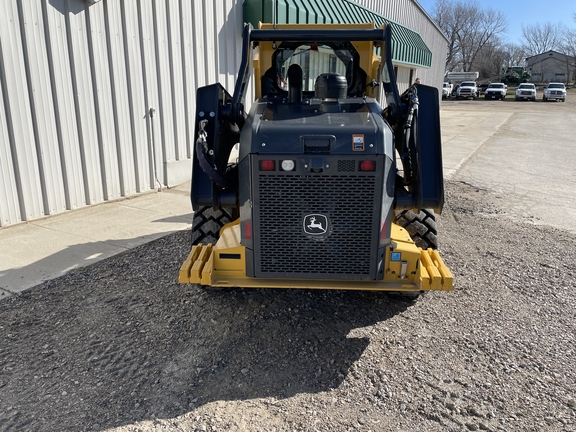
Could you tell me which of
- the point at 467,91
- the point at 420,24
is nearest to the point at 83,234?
the point at 420,24

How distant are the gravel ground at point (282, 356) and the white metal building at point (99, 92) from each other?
2179 millimetres

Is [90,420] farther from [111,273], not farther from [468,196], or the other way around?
[468,196]

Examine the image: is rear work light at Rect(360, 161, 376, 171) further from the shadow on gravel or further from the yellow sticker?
the shadow on gravel

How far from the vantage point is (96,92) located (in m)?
6.80

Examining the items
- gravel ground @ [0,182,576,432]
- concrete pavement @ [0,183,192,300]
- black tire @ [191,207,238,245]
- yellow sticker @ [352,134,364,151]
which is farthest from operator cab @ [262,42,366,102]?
concrete pavement @ [0,183,192,300]

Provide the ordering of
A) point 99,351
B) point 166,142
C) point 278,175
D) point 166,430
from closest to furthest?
1. point 166,430
2. point 278,175
3. point 99,351
4. point 166,142

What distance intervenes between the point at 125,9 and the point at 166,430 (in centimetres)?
634

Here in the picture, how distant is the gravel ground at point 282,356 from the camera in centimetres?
284

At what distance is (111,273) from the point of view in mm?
4777

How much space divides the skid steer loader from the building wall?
38.4 feet

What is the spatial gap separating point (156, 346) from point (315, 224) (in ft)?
4.87

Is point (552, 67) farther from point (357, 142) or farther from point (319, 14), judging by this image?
point (357, 142)

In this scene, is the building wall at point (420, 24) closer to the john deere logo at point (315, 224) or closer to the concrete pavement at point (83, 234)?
the concrete pavement at point (83, 234)

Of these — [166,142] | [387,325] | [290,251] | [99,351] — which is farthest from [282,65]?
[166,142]
